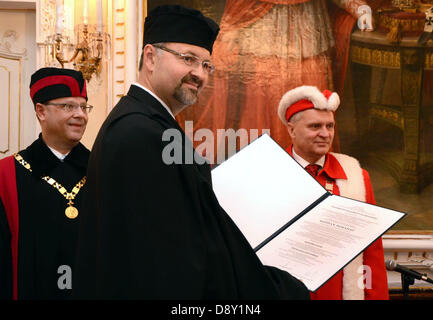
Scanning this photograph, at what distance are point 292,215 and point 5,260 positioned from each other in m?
1.49

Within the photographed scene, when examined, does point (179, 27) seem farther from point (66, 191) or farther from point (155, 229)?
point (66, 191)

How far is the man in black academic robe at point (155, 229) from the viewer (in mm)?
1513

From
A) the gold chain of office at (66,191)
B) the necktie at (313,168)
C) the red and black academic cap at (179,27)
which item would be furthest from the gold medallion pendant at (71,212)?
the necktie at (313,168)

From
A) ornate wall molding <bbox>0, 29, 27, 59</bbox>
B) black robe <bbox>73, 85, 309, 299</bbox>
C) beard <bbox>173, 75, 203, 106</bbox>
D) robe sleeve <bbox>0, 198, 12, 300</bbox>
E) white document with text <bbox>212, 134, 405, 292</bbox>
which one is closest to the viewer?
black robe <bbox>73, 85, 309, 299</bbox>

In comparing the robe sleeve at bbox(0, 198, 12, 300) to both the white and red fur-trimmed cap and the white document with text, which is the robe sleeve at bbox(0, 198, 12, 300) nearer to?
the white document with text

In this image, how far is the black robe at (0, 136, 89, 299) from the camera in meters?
2.62

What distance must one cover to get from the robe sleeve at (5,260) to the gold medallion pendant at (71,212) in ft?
1.01

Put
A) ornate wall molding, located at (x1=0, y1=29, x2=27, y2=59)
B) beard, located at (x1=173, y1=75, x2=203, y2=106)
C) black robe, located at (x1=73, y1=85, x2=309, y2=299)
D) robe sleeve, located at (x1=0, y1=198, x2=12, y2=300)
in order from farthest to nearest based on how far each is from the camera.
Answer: ornate wall molding, located at (x1=0, y1=29, x2=27, y2=59), robe sleeve, located at (x1=0, y1=198, x2=12, y2=300), beard, located at (x1=173, y1=75, x2=203, y2=106), black robe, located at (x1=73, y1=85, x2=309, y2=299)

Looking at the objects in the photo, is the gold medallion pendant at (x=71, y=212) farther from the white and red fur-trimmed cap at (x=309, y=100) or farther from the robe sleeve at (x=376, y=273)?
the robe sleeve at (x=376, y=273)

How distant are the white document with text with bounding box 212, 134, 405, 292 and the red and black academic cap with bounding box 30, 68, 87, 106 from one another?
1.17 meters

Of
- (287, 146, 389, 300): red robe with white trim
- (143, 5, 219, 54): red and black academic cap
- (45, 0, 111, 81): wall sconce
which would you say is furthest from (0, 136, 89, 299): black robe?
(45, 0, 111, 81): wall sconce

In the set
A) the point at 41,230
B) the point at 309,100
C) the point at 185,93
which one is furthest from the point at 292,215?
the point at 41,230
